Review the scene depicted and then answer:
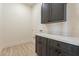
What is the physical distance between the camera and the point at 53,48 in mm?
1877

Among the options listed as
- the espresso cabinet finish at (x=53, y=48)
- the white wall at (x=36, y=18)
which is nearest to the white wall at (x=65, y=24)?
the white wall at (x=36, y=18)

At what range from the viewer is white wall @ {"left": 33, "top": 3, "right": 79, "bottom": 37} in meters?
1.91

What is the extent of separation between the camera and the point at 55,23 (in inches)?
85.7

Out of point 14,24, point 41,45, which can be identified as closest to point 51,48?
point 41,45

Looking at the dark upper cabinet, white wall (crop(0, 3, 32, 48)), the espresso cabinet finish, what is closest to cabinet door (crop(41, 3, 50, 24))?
the dark upper cabinet

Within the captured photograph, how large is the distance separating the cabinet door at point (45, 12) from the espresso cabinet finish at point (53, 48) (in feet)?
1.04

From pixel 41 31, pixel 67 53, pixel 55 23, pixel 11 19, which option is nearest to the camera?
pixel 67 53

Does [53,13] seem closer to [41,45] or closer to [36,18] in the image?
[36,18]

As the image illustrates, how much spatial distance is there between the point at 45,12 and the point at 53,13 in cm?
19

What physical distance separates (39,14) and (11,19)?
18.5 inches

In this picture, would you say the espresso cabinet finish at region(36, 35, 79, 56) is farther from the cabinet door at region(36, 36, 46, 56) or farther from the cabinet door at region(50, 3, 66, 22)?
the cabinet door at region(50, 3, 66, 22)

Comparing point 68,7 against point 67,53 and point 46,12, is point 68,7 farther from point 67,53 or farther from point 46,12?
point 67,53

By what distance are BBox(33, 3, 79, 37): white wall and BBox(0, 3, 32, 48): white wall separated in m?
0.12

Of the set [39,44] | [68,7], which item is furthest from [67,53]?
[68,7]
